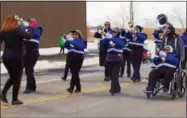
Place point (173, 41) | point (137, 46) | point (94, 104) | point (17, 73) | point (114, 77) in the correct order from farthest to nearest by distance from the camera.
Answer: point (137, 46)
point (114, 77)
point (173, 41)
point (94, 104)
point (17, 73)

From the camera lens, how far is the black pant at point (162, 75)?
1151cm

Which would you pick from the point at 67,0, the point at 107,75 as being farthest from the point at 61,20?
the point at 107,75

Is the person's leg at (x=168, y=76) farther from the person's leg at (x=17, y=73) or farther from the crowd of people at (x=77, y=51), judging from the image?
the person's leg at (x=17, y=73)

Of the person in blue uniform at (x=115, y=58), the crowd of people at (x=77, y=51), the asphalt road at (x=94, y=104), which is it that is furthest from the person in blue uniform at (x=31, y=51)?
the person in blue uniform at (x=115, y=58)

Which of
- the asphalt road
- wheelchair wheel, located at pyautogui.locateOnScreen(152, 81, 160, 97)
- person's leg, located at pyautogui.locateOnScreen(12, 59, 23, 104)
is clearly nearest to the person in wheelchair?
wheelchair wheel, located at pyautogui.locateOnScreen(152, 81, 160, 97)

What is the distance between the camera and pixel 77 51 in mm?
12500

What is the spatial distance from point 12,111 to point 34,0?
20880 mm

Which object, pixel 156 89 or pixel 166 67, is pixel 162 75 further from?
pixel 156 89

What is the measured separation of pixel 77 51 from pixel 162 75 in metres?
2.22

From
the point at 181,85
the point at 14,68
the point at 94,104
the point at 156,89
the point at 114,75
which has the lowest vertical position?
the point at 94,104

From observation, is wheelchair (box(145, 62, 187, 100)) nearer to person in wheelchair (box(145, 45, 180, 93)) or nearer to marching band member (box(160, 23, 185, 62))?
person in wheelchair (box(145, 45, 180, 93))

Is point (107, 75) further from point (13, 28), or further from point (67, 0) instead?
Result: point (67, 0)

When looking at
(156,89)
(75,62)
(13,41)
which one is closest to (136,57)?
(75,62)

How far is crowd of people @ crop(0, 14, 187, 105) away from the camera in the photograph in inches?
413
